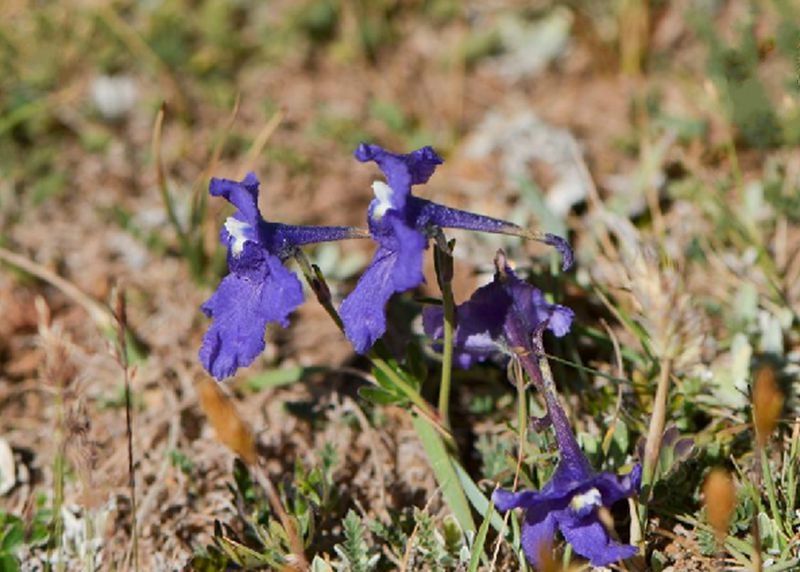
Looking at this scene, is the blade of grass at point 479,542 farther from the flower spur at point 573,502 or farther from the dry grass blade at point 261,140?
the dry grass blade at point 261,140

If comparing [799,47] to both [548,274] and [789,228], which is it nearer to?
[789,228]

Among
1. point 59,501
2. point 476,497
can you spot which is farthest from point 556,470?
point 59,501

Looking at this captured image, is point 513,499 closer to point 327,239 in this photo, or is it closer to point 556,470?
point 556,470

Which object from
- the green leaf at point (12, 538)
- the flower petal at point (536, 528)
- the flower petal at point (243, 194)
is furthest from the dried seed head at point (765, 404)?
the green leaf at point (12, 538)

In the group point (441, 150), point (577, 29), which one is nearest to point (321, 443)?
point (441, 150)

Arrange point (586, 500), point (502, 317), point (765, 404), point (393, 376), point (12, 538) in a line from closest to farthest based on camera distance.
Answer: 1. point (765, 404)
2. point (586, 500)
3. point (502, 317)
4. point (393, 376)
5. point (12, 538)

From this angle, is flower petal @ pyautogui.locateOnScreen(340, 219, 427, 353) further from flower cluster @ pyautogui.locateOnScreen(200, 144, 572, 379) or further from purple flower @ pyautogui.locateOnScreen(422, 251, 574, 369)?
purple flower @ pyautogui.locateOnScreen(422, 251, 574, 369)
